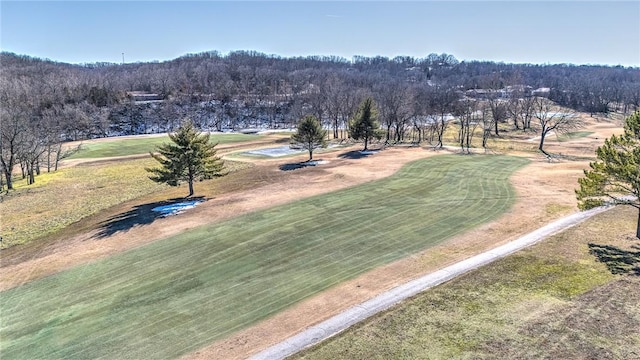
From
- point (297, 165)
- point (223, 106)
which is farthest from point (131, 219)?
point (223, 106)

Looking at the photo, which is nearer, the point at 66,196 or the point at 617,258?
the point at 617,258

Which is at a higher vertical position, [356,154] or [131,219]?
[356,154]

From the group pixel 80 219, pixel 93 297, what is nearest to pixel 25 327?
pixel 93 297

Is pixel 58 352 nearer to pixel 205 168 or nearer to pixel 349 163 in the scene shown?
pixel 205 168

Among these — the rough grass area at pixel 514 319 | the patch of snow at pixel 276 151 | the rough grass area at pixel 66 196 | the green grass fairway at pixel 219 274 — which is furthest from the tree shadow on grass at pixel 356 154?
the rough grass area at pixel 514 319

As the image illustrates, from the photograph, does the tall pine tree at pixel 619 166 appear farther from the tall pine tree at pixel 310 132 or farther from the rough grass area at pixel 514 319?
the tall pine tree at pixel 310 132

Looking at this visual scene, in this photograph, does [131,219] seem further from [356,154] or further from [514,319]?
[356,154]

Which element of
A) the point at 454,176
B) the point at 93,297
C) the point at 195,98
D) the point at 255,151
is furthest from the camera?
the point at 195,98
